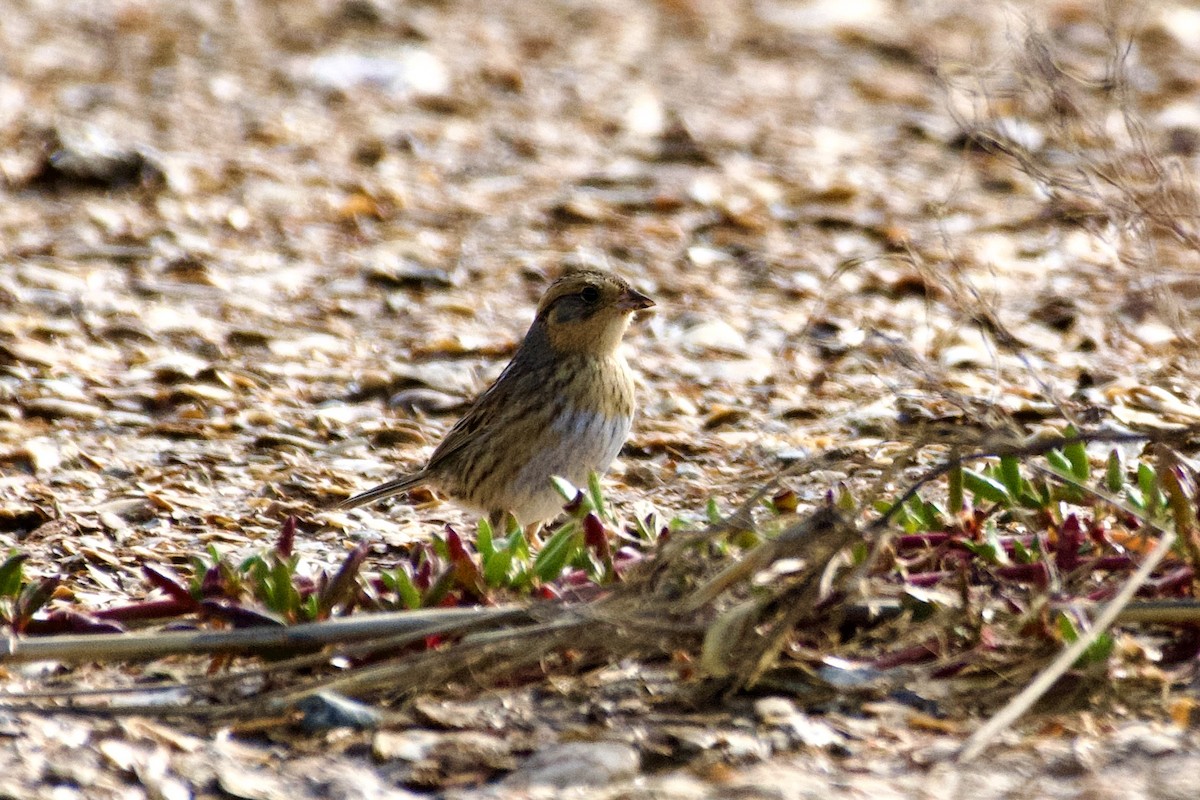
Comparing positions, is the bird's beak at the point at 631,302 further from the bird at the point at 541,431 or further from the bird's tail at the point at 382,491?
the bird's tail at the point at 382,491

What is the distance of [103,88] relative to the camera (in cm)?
866

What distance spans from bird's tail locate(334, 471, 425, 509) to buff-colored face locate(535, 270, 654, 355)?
0.62m

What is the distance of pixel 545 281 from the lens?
7.01m

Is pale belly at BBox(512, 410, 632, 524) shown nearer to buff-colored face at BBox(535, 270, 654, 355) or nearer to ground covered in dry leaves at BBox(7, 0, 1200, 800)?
ground covered in dry leaves at BBox(7, 0, 1200, 800)

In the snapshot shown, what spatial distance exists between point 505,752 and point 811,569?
2.16ft

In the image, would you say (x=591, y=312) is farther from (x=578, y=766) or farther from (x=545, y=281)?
(x=578, y=766)

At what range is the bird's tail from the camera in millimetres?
4996

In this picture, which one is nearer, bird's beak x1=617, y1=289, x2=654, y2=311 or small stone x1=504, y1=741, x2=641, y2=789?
small stone x1=504, y1=741, x2=641, y2=789

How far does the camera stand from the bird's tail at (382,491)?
5.00m

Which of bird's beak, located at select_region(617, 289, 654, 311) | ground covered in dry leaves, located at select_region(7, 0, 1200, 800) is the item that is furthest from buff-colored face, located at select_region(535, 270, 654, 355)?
ground covered in dry leaves, located at select_region(7, 0, 1200, 800)

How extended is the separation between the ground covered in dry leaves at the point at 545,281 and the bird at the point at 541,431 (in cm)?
18

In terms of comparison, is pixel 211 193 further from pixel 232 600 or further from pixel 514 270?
pixel 232 600

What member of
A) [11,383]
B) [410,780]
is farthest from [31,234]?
[410,780]

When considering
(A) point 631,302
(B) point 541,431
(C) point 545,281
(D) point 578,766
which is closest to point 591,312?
(A) point 631,302
